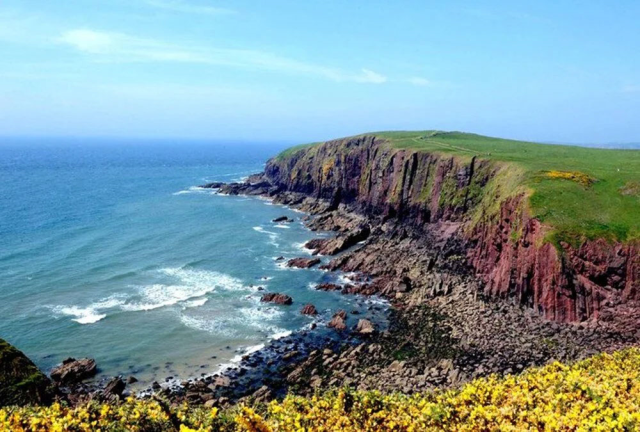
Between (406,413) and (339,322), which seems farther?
(339,322)

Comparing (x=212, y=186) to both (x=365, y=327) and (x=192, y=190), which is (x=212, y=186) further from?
(x=365, y=327)

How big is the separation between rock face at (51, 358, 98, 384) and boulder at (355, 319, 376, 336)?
2899cm

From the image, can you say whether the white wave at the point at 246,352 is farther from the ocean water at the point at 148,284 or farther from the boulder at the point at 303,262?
the boulder at the point at 303,262

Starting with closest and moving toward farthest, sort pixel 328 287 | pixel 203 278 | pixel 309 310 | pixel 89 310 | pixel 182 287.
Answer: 1. pixel 89 310
2. pixel 309 310
3. pixel 182 287
4. pixel 328 287
5. pixel 203 278

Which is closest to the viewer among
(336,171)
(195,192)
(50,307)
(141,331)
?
(141,331)

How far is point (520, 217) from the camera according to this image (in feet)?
197

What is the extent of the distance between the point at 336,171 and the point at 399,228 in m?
38.7

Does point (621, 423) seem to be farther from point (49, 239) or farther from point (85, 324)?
point (49, 239)

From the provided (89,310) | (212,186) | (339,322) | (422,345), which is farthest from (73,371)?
(212,186)

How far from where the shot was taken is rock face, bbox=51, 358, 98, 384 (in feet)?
144

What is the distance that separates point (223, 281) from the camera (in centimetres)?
7038

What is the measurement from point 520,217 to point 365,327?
84.6 feet

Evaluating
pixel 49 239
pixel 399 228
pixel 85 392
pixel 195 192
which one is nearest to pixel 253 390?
pixel 85 392

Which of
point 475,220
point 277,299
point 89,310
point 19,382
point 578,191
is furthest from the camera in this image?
point 475,220
